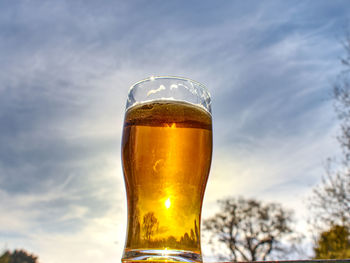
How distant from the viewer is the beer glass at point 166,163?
84 centimetres

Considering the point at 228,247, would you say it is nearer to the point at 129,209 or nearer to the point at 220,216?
the point at 220,216

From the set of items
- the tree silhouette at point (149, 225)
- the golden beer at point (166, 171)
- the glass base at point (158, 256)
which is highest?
the golden beer at point (166, 171)

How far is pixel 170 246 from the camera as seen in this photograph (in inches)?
31.5

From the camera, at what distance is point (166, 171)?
890mm

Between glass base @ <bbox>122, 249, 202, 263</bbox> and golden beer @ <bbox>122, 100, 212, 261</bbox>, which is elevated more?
golden beer @ <bbox>122, 100, 212, 261</bbox>

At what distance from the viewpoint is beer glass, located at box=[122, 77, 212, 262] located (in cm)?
84

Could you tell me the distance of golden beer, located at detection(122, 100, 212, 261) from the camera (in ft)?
2.80

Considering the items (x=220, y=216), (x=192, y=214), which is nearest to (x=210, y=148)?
(x=192, y=214)

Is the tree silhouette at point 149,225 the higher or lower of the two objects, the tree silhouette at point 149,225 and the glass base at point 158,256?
the higher

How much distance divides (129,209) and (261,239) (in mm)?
22514

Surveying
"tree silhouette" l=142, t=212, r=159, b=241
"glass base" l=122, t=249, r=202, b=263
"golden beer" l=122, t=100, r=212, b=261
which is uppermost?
"golden beer" l=122, t=100, r=212, b=261

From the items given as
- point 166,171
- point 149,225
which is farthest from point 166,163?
point 149,225

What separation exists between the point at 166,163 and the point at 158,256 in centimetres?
25

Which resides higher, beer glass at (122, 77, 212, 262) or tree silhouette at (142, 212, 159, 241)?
beer glass at (122, 77, 212, 262)
